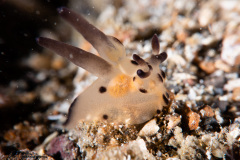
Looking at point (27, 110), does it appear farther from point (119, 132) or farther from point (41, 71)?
point (119, 132)

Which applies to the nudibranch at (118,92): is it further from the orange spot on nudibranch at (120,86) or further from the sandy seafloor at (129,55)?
the sandy seafloor at (129,55)

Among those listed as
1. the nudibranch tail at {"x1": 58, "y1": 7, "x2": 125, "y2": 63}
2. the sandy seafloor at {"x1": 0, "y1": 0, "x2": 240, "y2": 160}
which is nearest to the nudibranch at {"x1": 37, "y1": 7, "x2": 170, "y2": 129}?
the nudibranch tail at {"x1": 58, "y1": 7, "x2": 125, "y2": 63}

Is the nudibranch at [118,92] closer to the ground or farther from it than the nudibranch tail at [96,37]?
closer to the ground

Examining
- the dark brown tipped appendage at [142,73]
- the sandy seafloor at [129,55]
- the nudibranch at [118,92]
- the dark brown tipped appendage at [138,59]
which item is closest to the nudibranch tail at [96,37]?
the nudibranch at [118,92]

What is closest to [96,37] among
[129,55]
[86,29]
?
[86,29]

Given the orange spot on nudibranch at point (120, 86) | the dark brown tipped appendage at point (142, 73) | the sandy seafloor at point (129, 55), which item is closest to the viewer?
the dark brown tipped appendage at point (142, 73)

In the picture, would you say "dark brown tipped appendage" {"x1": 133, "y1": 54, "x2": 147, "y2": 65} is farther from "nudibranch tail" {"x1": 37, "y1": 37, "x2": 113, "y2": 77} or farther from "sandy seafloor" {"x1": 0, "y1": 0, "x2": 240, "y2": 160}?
"sandy seafloor" {"x1": 0, "y1": 0, "x2": 240, "y2": 160}

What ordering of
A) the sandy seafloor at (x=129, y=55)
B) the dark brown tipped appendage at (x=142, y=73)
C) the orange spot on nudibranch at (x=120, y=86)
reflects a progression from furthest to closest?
the orange spot on nudibranch at (x=120, y=86)
the sandy seafloor at (x=129, y=55)
the dark brown tipped appendage at (x=142, y=73)

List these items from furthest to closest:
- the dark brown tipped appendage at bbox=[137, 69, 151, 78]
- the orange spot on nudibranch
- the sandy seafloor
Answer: the orange spot on nudibranch
the sandy seafloor
the dark brown tipped appendage at bbox=[137, 69, 151, 78]
